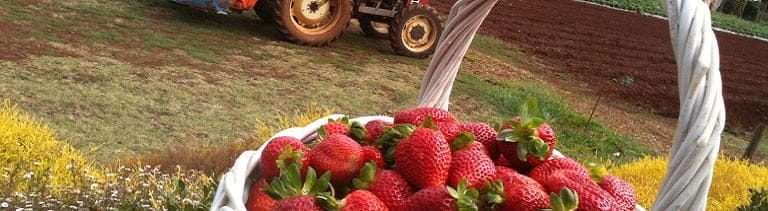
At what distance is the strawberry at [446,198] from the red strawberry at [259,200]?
222 mm

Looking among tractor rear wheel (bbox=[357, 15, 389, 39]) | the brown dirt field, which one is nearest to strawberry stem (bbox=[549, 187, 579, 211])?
the brown dirt field

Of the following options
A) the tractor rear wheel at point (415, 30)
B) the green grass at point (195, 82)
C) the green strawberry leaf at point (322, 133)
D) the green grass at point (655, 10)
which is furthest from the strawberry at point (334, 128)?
the green grass at point (655, 10)

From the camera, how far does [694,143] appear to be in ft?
3.75

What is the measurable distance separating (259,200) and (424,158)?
10.5 inches

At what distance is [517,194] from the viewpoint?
4.27 feet

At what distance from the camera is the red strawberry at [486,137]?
1.55 metres

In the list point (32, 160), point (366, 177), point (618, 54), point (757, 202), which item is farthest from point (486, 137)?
point (618, 54)

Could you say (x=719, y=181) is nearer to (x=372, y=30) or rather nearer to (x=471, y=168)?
(x=471, y=168)

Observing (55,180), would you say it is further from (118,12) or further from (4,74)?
(118,12)

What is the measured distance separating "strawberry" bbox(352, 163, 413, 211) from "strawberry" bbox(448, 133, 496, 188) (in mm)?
79

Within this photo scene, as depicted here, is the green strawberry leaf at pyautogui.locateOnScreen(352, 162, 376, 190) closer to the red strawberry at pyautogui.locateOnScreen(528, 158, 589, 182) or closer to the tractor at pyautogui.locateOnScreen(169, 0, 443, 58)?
the red strawberry at pyautogui.locateOnScreen(528, 158, 589, 182)

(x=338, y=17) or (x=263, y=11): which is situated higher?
(x=338, y=17)

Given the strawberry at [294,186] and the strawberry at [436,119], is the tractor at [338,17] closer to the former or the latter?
the strawberry at [436,119]

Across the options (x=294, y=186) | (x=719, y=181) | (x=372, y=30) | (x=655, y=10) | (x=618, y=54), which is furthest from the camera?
(x=655, y=10)
